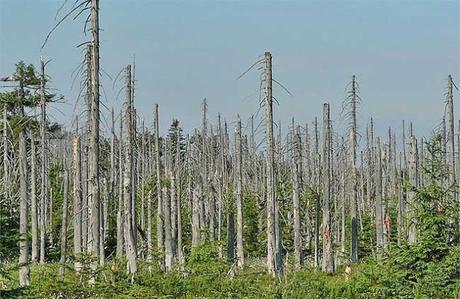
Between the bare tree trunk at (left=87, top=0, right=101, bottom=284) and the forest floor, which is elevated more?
the bare tree trunk at (left=87, top=0, right=101, bottom=284)

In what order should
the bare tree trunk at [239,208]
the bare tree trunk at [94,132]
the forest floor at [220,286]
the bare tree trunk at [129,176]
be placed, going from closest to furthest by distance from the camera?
the forest floor at [220,286], the bare tree trunk at [94,132], the bare tree trunk at [129,176], the bare tree trunk at [239,208]

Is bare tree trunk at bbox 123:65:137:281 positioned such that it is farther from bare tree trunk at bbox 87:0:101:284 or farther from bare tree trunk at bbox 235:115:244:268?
bare tree trunk at bbox 235:115:244:268

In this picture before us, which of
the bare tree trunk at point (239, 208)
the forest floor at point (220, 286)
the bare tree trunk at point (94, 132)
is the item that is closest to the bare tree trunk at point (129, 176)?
the forest floor at point (220, 286)

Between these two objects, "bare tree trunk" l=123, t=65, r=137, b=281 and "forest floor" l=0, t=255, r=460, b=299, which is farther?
"bare tree trunk" l=123, t=65, r=137, b=281

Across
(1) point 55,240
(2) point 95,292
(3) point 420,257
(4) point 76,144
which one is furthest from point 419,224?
(1) point 55,240

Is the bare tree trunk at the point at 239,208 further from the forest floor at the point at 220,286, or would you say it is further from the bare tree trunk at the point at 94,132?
the bare tree trunk at the point at 94,132

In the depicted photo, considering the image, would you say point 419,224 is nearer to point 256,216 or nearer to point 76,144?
point 76,144

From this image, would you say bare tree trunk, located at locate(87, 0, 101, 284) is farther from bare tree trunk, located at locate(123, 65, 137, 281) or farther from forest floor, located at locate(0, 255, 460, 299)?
Result: bare tree trunk, located at locate(123, 65, 137, 281)

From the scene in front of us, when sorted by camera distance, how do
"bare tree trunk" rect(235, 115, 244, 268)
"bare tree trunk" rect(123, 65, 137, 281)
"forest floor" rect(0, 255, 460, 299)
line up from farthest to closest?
"bare tree trunk" rect(235, 115, 244, 268), "bare tree trunk" rect(123, 65, 137, 281), "forest floor" rect(0, 255, 460, 299)

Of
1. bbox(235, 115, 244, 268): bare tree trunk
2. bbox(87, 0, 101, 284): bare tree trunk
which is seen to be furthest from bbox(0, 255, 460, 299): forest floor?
bbox(235, 115, 244, 268): bare tree trunk

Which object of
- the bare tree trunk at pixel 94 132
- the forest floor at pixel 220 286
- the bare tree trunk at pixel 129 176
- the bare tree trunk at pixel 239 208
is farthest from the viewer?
the bare tree trunk at pixel 239 208

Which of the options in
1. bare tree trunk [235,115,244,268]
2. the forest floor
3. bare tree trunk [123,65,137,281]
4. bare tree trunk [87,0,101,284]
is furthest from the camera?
bare tree trunk [235,115,244,268]

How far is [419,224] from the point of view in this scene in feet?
53.0

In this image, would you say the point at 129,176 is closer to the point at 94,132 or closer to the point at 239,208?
the point at 94,132
